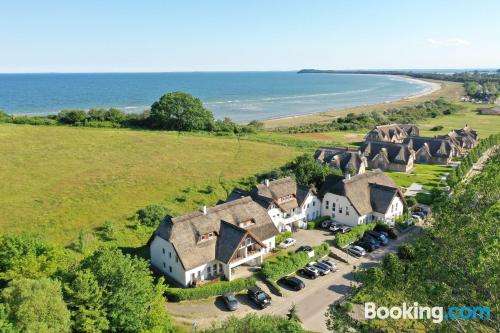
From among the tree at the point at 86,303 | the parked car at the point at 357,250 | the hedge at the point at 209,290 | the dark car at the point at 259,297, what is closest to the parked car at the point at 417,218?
the parked car at the point at 357,250

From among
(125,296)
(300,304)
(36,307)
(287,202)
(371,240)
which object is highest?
(36,307)

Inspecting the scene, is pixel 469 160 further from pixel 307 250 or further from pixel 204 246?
pixel 204 246

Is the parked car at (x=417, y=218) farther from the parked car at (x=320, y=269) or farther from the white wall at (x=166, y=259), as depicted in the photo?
the white wall at (x=166, y=259)

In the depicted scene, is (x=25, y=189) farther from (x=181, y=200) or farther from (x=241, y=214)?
(x=241, y=214)

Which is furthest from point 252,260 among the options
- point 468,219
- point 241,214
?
point 468,219

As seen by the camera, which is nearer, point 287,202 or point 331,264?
point 331,264

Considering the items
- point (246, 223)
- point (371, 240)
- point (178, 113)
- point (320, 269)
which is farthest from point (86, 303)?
point (178, 113)
